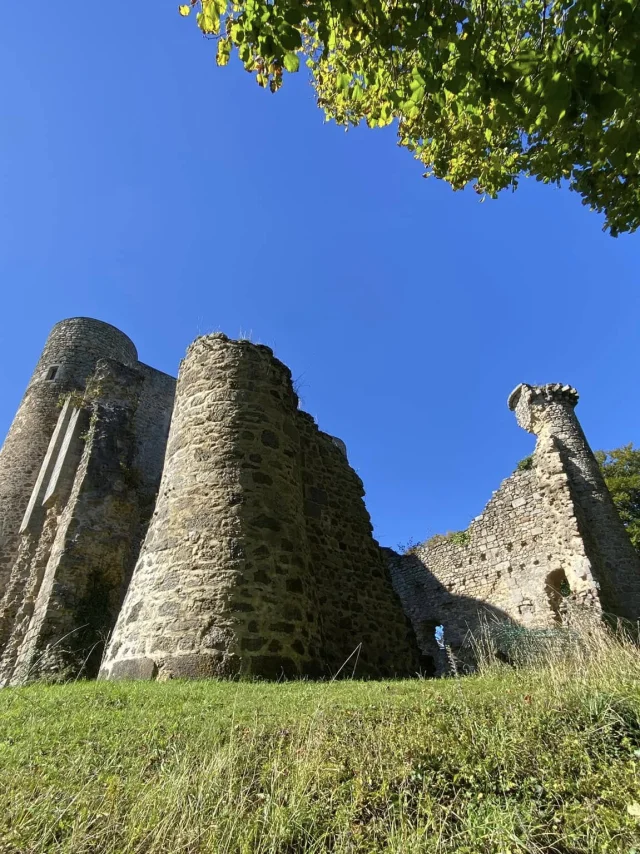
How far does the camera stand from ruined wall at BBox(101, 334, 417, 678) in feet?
18.7

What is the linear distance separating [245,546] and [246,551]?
0.07m

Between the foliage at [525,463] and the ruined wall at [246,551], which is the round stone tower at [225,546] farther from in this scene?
the foliage at [525,463]

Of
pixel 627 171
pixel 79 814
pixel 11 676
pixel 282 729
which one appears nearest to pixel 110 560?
pixel 11 676

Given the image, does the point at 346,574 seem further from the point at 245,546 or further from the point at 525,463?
the point at 525,463

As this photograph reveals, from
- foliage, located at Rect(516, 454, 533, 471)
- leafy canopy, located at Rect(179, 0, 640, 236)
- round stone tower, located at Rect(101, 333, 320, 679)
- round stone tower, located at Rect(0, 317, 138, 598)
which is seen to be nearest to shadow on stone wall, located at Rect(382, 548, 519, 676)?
foliage, located at Rect(516, 454, 533, 471)

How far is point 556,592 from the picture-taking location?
514 inches

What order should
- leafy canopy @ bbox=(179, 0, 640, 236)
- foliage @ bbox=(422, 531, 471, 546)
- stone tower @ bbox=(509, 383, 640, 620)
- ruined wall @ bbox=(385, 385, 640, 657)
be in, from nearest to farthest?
leafy canopy @ bbox=(179, 0, 640, 236) → stone tower @ bbox=(509, 383, 640, 620) → ruined wall @ bbox=(385, 385, 640, 657) → foliage @ bbox=(422, 531, 471, 546)

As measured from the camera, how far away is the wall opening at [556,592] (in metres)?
12.7

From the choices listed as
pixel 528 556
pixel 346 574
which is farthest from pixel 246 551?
pixel 528 556

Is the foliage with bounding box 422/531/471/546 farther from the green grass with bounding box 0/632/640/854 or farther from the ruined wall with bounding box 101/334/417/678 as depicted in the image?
the green grass with bounding box 0/632/640/854

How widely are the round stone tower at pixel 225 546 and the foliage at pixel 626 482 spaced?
19765 millimetres

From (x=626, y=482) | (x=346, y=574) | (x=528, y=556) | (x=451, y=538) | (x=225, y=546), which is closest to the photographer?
(x=225, y=546)

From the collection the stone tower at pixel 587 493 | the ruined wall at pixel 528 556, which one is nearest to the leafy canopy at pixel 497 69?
the ruined wall at pixel 528 556

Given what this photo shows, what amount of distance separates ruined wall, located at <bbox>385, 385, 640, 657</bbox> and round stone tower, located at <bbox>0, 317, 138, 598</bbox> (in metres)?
11.8
